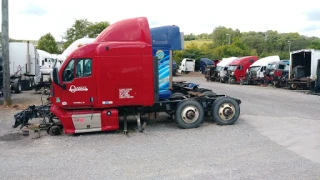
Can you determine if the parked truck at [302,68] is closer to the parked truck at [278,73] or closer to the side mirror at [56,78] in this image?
the parked truck at [278,73]

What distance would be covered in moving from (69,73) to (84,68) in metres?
0.43

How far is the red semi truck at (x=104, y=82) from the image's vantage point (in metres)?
9.21

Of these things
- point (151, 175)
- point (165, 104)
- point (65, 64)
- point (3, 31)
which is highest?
point (3, 31)

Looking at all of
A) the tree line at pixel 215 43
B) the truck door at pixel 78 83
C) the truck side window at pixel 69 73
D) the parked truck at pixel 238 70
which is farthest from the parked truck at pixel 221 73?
the truck side window at pixel 69 73

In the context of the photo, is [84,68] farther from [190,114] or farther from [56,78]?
[190,114]

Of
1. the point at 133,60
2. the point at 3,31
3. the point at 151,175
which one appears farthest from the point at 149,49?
the point at 3,31

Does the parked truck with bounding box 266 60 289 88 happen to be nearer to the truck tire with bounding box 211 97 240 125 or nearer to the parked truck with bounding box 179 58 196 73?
the truck tire with bounding box 211 97 240 125

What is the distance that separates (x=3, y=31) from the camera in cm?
1476

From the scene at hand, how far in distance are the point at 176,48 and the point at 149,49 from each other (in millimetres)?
1967

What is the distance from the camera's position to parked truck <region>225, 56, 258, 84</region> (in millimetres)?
35188

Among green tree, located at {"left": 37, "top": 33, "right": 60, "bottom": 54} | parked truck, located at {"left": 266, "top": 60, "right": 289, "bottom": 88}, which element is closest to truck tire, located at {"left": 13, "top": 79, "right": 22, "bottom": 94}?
parked truck, located at {"left": 266, "top": 60, "right": 289, "bottom": 88}

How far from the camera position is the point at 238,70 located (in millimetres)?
35375

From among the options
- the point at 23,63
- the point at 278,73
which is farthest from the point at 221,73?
the point at 23,63

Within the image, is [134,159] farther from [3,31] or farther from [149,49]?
[3,31]
